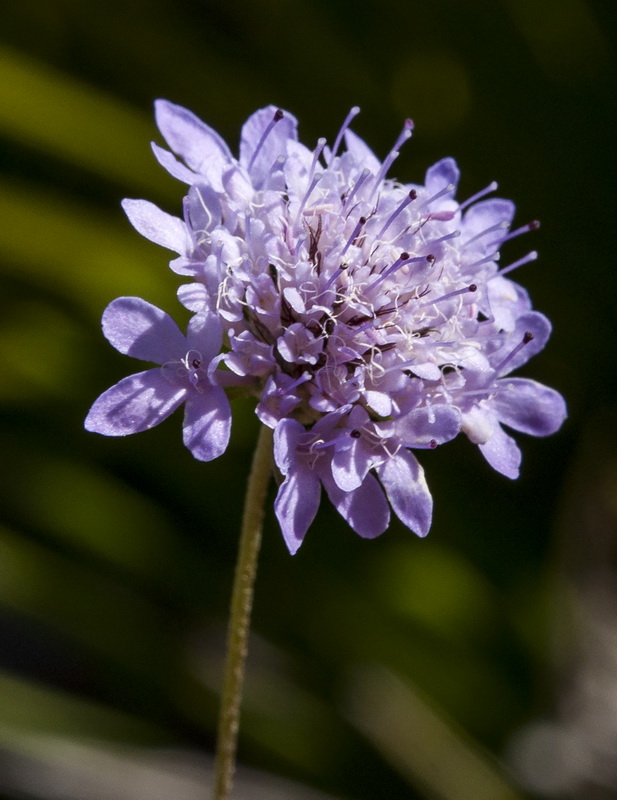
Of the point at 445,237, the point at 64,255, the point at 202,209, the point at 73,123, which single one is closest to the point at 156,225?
the point at 202,209

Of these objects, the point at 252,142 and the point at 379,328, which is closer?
the point at 379,328

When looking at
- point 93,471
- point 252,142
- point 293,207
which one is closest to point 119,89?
point 93,471

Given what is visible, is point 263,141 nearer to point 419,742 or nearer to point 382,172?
point 382,172

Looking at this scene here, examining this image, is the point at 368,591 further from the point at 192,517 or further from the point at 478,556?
the point at 192,517

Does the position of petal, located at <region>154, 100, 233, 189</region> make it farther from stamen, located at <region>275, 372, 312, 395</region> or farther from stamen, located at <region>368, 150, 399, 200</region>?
stamen, located at <region>275, 372, 312, 395</region>

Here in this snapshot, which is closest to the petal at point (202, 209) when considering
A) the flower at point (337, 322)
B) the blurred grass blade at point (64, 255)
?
the flower at point (337, 322)

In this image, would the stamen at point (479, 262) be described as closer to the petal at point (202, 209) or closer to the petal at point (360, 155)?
the petal at point (360, 155)
